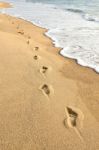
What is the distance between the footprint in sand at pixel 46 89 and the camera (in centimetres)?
439

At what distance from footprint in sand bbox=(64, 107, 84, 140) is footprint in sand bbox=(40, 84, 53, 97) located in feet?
1.67

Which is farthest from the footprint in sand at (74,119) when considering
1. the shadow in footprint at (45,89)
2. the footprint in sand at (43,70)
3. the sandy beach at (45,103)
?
the footprint in sand at (43,70)

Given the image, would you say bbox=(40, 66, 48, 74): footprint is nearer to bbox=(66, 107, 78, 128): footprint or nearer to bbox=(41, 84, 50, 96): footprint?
bbox=(41, 84, 50, 96): footprint

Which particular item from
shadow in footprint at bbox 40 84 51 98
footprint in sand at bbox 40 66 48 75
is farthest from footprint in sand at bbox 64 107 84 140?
footprint in sand at bbox 40 66 48 75

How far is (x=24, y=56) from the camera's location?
5984 mm

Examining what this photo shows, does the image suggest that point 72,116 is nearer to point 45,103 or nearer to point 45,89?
point 45,103

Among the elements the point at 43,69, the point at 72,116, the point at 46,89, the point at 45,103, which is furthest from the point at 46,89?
the point at 43,69

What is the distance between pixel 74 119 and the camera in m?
3.75

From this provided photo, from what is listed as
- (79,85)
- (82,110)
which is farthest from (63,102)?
(79,85)

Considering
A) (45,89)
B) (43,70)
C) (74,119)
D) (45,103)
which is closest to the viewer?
(74,119)

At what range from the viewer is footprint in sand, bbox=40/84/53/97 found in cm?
439

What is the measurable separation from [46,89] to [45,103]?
54 centimetres

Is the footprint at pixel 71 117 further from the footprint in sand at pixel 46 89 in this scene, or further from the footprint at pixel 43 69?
the footprint at pixel 43 69

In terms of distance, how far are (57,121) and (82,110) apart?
554 millimetres
